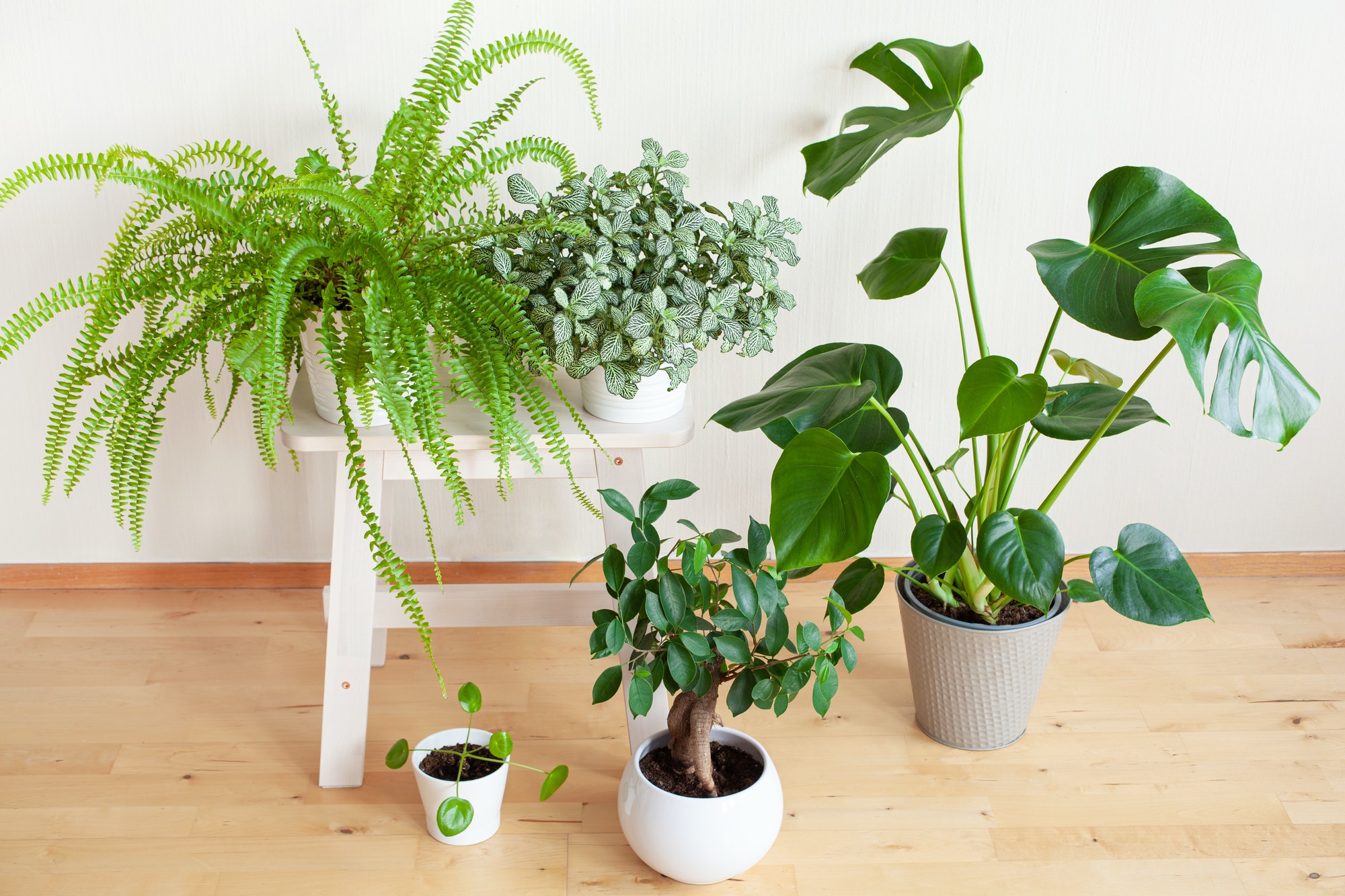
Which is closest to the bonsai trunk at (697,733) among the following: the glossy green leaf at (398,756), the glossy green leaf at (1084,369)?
the glossy green leaf at (398,756)

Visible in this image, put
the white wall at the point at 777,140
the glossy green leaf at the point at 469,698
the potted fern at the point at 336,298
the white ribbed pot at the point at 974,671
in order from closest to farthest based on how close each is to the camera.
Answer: the potted fern at the point at 336,298
the glossy green leaf at the point at 469,698
the white ribbed pot at the point at 974,671
the white wall at the point at 777,140

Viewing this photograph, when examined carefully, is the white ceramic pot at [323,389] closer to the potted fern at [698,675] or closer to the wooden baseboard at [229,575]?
the potted fern at [698,675]

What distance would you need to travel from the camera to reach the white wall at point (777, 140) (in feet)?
5.52

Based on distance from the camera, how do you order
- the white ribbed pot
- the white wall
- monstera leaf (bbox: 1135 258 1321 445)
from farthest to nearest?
the white wall → the white ribbed pot → monstera leaf (bbox: 1135 258 1321 445)

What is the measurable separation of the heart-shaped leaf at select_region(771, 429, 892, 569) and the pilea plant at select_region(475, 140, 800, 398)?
17 centimetres

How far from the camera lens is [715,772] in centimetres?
146

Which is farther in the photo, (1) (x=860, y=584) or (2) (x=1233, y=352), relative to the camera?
(1) (x=860, y=584)

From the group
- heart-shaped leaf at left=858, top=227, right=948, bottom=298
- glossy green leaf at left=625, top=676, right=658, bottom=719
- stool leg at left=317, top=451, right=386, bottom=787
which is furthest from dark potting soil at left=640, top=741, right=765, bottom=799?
heart-shaped leaf at left=858, top=227, right=948, bottom=298

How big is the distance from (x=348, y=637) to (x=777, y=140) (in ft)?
3.46

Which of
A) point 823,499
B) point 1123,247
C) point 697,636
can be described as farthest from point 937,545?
point 1123,247

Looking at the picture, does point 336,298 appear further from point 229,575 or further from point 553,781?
point 229,575

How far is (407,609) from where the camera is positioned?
4.44 ft

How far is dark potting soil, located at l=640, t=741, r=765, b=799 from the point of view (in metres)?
1.40

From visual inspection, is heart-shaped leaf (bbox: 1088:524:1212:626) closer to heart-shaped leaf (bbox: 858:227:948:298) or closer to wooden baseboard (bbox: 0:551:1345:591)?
heart-shaped leaf (bbox: 858:227:948:298)
